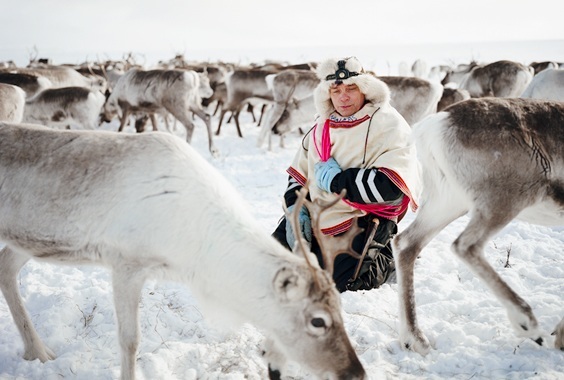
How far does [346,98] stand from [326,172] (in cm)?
50

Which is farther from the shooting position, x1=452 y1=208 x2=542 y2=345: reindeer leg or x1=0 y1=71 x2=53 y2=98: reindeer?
x1=0 y1=71 x2=53 y2=98: reindeer

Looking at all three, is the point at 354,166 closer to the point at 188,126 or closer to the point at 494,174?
the point at 494,174

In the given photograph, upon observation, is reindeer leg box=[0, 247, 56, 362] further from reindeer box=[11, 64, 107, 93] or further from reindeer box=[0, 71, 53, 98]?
reindeer box=[11, 64, 107, 93]

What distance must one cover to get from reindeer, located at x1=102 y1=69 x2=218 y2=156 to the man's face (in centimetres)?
524

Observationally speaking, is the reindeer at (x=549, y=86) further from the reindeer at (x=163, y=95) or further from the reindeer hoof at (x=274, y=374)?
the reindeer hoof at (x=274, y=374)

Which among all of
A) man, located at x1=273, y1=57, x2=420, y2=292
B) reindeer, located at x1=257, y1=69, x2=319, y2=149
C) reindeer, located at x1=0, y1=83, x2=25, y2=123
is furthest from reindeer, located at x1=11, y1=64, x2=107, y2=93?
man, located at x1=273, y1=57, x2=420, y2=292

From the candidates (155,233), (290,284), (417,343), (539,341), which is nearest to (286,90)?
(417,343)

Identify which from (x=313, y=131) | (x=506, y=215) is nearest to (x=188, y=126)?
(x=313, y=131)

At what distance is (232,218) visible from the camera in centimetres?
185

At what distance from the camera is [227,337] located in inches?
95.0

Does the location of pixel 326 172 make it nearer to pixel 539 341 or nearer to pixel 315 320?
pixel 315 320

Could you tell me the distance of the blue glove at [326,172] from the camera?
2.51m

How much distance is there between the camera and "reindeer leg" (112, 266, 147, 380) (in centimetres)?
184

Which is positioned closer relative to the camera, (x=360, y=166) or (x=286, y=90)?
(x=360, y=166)
